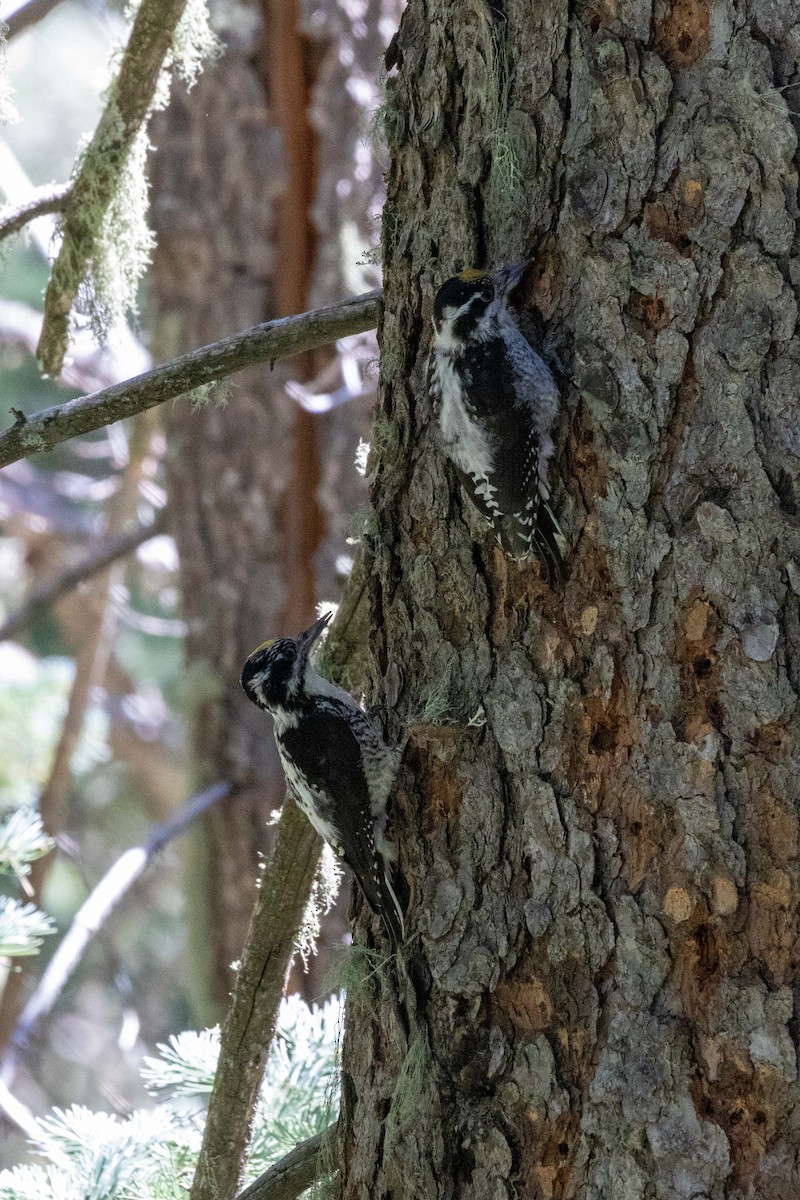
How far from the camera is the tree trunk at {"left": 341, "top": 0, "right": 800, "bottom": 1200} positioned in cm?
219

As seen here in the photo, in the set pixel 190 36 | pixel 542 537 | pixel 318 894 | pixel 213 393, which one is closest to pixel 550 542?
pixel 542 537

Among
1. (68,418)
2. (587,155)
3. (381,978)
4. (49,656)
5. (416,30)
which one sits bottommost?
(381,978)

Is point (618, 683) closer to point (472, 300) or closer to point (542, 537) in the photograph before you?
point (542, 537)

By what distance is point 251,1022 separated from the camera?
117 inches

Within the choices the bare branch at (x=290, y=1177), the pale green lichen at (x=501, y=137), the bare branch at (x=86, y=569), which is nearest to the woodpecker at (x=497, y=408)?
the pale green lichen at (x=501, y=137)

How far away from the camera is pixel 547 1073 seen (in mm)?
2293

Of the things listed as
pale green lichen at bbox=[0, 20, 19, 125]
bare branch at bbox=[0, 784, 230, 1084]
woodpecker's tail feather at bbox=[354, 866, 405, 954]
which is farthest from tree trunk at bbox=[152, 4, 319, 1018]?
woodpecker's tail feather at bbox=[354, 866, 405, 954]

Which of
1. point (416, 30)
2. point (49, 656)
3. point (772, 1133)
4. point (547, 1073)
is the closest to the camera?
point (772, 1133)

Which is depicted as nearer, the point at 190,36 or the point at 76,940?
the point at 190,36

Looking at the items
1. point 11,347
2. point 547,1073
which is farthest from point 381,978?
point 11,347

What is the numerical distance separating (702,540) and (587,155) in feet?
2.56

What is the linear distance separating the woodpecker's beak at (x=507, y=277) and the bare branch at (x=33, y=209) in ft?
3.78

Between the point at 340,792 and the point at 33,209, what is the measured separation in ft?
4.96

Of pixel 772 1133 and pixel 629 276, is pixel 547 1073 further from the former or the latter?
pixel 629 276
